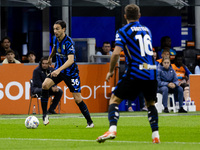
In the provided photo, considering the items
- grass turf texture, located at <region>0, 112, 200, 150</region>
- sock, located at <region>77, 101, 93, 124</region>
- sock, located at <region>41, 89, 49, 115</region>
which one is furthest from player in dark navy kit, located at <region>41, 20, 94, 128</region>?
grass turf texture, located at <region>0, 112, 200, 150</region>

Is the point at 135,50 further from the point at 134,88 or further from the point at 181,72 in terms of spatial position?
the point at 181,72

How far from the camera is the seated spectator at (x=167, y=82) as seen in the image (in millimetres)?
17922

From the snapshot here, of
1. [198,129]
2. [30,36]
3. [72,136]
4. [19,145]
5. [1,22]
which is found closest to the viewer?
[19,145]

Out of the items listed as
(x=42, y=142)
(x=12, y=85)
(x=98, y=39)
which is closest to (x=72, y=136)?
(x=42, y=142)

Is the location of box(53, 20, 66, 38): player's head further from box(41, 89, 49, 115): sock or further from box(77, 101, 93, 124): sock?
box(77, 101, 93, 124): sock

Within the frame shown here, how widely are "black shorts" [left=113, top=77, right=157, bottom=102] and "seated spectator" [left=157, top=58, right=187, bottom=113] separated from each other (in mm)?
9993

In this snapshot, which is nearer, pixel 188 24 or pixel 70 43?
pixel 70 43

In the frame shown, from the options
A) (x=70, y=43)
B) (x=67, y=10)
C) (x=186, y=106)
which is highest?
(x=67, y=10)

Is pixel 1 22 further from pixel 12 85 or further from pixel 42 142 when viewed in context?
pixel 42 142

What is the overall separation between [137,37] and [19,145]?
2.16 m

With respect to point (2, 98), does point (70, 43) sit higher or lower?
higher

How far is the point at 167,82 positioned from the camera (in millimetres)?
18078

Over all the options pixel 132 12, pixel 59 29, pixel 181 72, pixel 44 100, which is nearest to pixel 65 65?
pixel 59 29

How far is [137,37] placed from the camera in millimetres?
7883
